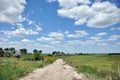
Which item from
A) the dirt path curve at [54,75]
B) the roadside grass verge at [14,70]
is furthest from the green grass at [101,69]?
the roadside grass verge at [14,70]

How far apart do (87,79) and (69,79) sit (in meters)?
1.90

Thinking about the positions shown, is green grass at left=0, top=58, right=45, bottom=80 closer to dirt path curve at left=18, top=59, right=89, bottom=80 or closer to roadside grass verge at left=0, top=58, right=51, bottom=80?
roadside grass verge at left=0, top=58, right=51, bottom=80

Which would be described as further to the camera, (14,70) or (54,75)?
(14,70)

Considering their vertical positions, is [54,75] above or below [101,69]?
below

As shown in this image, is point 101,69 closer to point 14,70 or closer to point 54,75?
point 54,75

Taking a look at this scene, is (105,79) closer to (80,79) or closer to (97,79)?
(97,79)

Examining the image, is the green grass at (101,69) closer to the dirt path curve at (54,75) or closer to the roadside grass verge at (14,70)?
the dirt path curve at (54,75)

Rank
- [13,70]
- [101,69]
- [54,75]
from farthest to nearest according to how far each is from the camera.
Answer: [101,69]
[13,70]
[54,75]

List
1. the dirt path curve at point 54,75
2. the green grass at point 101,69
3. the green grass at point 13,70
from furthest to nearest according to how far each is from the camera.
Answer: the green grass at point 101,69 → the dirt path curve at point 54,75 → the green grass at point 13,70

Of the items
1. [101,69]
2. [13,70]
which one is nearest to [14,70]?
[13,70]

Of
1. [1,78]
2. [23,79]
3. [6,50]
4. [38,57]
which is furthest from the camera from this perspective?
[6,50]

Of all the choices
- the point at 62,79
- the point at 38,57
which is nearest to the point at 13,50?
the point at 38,57

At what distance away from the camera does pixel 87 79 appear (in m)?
24.6

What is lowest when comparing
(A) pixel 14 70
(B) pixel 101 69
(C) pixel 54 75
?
(C) pixel 54 75
